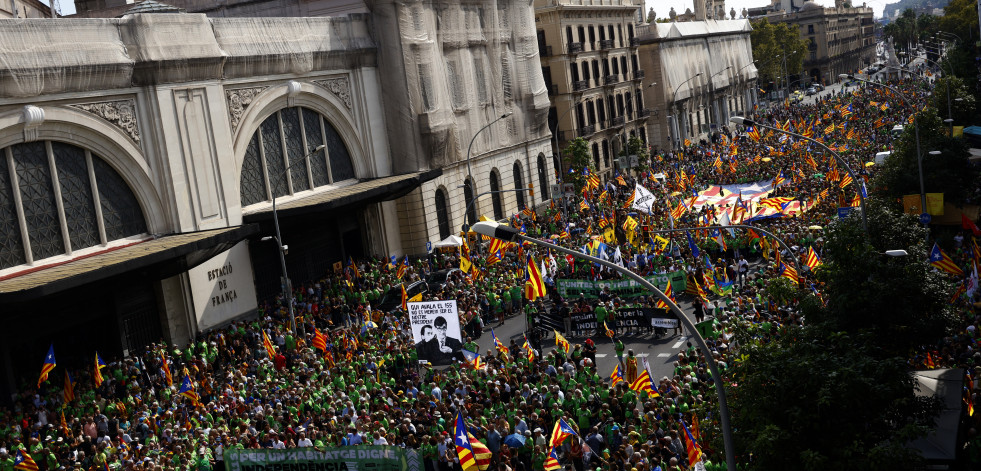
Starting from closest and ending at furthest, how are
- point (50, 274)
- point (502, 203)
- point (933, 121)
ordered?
point (50, 274) → point (933, 121) → point (502, 203)

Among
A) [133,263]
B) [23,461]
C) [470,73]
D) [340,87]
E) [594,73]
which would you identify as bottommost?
[23,461]

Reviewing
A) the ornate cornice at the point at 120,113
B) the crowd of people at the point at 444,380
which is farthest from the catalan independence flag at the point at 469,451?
the ornate cornice at the point at 120,113

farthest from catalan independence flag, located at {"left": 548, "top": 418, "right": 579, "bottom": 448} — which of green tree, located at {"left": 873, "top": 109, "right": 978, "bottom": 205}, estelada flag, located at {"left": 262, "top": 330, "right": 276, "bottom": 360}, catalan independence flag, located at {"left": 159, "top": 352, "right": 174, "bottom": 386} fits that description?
green tree, located at {"left": 873, "top": 109, "right": 978, "bottom": 205}

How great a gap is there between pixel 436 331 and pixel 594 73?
54174 mm

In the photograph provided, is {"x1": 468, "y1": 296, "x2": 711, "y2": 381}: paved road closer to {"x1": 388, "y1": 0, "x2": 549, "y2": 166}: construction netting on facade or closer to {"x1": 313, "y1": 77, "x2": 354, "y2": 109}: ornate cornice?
{"x1": 313, "y1": 77, "x2": 354, "y2": 109}: ornate cornice

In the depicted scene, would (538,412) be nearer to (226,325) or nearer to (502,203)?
(226,325)

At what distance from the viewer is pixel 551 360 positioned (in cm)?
2630

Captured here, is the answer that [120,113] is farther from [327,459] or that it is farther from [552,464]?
[552,464]

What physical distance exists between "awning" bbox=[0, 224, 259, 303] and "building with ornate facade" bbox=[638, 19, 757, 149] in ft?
199

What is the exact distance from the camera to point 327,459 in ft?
69.1

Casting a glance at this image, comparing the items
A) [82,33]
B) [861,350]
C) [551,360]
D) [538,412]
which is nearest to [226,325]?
[82,33]

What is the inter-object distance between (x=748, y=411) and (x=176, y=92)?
28.6 m

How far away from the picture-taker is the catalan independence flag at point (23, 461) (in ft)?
74.9

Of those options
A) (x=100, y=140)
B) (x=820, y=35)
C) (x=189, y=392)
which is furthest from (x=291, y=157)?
(x=820, y=35)
